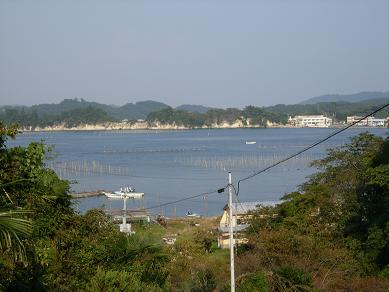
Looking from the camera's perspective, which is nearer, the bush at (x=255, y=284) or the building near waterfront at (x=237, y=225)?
the bush at (x=255, y=284)

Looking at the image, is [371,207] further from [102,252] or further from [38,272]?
[38,272]

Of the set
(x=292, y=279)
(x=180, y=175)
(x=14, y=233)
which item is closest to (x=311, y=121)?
(x=180, y=175)

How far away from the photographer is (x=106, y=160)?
2486 inches

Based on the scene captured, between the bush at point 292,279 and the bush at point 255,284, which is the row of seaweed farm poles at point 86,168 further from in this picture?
the bush at point 255,284

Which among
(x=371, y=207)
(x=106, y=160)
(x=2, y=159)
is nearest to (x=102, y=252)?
(x=2, y=159)

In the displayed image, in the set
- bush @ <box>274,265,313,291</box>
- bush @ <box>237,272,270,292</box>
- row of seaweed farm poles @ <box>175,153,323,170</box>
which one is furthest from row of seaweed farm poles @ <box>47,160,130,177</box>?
bush @ <box>237,272,270,292</box>

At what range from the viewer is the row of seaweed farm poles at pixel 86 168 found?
50.7 metres

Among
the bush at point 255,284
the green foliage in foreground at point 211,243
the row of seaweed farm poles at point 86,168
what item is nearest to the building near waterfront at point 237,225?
the green foliage in foreground at point 211,243

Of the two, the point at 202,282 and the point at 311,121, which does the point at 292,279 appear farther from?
the point at 311,121

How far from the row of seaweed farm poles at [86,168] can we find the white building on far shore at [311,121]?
3683 inches

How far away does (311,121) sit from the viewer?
487 feet

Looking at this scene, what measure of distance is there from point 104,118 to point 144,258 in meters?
153

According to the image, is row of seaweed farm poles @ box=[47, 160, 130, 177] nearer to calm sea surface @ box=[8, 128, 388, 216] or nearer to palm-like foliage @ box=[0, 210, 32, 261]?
calm sea surface @ box=[8, 128, 388, 216]

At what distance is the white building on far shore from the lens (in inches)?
5685
